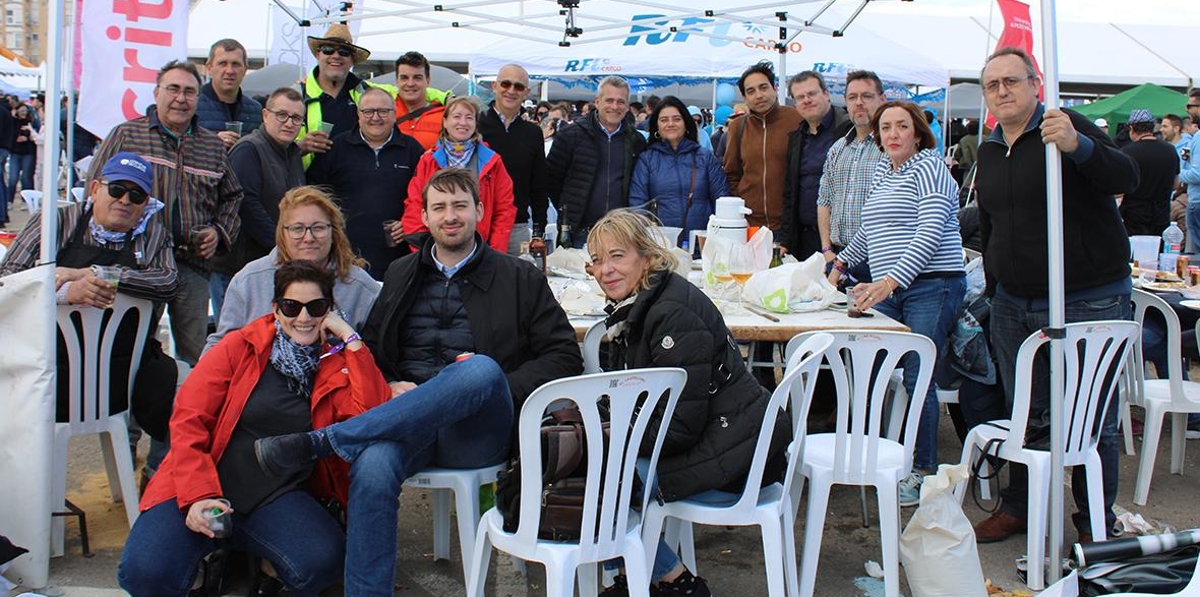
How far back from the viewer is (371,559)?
2789 millimetres

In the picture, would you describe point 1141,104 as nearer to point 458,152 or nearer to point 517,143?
point 517,143

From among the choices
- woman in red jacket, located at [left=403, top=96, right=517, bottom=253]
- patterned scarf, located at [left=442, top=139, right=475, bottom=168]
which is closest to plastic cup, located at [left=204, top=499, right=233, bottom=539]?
woman in red jacket, located at [left=403, top=96, right=517, bottom=253]

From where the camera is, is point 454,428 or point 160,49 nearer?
point 454,428

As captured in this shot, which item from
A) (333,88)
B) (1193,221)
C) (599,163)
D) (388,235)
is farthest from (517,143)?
(1193,221)

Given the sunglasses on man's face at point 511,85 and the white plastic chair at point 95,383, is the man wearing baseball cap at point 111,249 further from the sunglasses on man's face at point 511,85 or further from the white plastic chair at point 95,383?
the sunglasses on man's face at point 511,85

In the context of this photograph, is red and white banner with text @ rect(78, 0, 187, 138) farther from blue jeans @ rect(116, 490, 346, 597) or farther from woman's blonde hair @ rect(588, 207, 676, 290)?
woman's blonde hair @ rect(588, 207, 676, 290)

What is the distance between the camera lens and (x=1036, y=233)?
133 inches

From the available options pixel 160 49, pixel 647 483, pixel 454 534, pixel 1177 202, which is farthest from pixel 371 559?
pixel 1177 202

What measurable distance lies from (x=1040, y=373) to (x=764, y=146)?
2600 mm

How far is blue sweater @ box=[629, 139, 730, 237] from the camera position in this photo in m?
5.77

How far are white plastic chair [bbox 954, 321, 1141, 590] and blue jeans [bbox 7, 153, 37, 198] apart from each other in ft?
47.5

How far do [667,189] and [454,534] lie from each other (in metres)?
2.68

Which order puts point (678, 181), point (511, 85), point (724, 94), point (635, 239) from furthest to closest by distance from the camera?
point (724, 94)
point (678, 181)
point (511, 85)
point (635, 239)

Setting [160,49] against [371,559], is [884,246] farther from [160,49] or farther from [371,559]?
[160,49]
